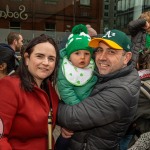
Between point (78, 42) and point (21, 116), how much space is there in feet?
2.81

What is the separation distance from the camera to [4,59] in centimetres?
350

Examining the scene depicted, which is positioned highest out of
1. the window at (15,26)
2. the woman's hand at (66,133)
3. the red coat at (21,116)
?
the window at (15,26)

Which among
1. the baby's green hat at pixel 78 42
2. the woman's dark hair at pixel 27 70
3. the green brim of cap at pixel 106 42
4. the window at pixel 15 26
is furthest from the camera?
the window at pixel 15 26

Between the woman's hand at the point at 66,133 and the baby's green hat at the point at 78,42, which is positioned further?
the baby's green hat at the point at 78,42

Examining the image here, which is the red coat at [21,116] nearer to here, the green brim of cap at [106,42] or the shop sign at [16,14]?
the green brim of cap at [106,42]

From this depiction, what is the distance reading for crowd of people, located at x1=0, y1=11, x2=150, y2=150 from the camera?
2.18 metres

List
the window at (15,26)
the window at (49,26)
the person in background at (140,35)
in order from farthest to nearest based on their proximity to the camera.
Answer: the window at (49,26)
the window at (15,26)
the person in background at (140,35)

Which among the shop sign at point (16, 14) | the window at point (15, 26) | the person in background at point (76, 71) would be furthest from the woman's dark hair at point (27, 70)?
the shop sign at point (16, 14)

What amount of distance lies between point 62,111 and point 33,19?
785cm

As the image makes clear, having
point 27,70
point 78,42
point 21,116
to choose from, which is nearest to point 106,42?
point 78,42

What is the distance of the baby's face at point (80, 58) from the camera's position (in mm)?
2697

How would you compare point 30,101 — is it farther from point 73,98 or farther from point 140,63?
point 140,63

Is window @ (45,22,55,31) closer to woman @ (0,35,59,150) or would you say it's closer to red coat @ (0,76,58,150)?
woman @ (0,35,59,150)

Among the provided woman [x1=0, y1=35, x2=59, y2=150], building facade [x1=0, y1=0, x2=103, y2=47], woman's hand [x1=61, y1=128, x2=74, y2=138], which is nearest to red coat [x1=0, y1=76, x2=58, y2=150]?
woman [x1=0, y1=35, x2=59, y2=150]
